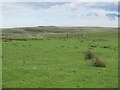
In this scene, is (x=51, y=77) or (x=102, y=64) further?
(x=102, y=64)

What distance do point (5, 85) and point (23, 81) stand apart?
1.26 meters

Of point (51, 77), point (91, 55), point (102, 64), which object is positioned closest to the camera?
point (51, 77)

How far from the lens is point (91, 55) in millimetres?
25156

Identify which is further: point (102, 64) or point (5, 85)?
point (102, 64)

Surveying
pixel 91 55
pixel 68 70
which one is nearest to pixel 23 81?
pixel 68 70

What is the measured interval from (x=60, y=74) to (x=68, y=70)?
167 centimetres

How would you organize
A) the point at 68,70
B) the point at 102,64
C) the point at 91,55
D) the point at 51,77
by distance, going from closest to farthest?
the point at 51,77 → the point at 68,70 → the point at 102,64 → the point at 91,55

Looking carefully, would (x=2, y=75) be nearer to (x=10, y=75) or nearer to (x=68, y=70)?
(x=10, y=75)

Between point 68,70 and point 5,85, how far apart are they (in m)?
5.80

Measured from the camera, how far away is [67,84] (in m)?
14.8

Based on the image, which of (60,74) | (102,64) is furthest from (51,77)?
(102,64)

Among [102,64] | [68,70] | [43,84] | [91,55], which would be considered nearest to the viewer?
[43,84]

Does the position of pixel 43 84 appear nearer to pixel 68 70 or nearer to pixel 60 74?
pixel 60 74

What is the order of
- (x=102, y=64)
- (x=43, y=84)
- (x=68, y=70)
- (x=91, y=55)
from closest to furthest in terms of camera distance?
1. (x=43, y=84)
2. (x=68, y=70)
3. (x=102, y=64)
4. (x=91, y=55)
